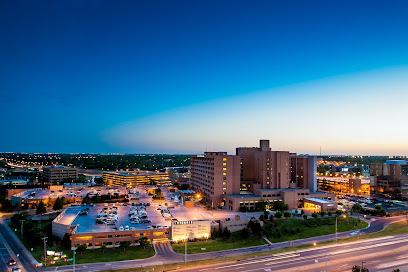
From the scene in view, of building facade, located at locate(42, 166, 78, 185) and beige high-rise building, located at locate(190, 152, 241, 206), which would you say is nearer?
beige high-rise building, located at locate(190, 152, 241, 206)

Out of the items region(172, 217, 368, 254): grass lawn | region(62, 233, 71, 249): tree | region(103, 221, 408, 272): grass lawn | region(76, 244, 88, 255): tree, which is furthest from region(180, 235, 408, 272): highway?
region(62, 233, 71, 249): tree

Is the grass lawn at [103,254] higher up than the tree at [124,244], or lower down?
lower down

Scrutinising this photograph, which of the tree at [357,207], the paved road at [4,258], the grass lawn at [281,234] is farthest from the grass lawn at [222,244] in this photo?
the tree at [357,207]

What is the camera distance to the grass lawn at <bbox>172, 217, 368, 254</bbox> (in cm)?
4812

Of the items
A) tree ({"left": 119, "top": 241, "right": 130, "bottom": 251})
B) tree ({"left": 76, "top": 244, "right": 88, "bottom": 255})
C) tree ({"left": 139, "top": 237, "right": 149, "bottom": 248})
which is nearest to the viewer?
tree ({"left": 76, "top": 244, "right": 88, "bottom": 255})

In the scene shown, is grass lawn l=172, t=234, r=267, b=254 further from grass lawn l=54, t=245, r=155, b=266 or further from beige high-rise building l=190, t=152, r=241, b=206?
beige high-rise building l=190, t=152, r=241, b=206

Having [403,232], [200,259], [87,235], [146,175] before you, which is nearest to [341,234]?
[403,232]

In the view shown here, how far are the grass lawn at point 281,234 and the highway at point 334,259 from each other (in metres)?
6.21

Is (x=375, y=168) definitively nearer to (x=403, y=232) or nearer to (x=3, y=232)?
(x=403, y=232)

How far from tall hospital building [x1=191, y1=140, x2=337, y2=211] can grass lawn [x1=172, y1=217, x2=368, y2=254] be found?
38.8ft

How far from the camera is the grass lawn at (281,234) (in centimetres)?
4812

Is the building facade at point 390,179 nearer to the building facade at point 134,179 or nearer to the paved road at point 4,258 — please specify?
the building facade at point 134,179

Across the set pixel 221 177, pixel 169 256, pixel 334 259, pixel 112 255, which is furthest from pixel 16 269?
pixel 221 177

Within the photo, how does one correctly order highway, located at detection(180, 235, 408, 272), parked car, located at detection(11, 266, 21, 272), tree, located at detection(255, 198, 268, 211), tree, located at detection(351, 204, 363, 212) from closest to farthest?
parked car, located at detection(11, 266, 21, 272) → highway, located at detection(180, 235, 408, 272) → tree, located at detection(351, 204, 363, 212) → tree, located at detection(255, 198, 268, 211)
